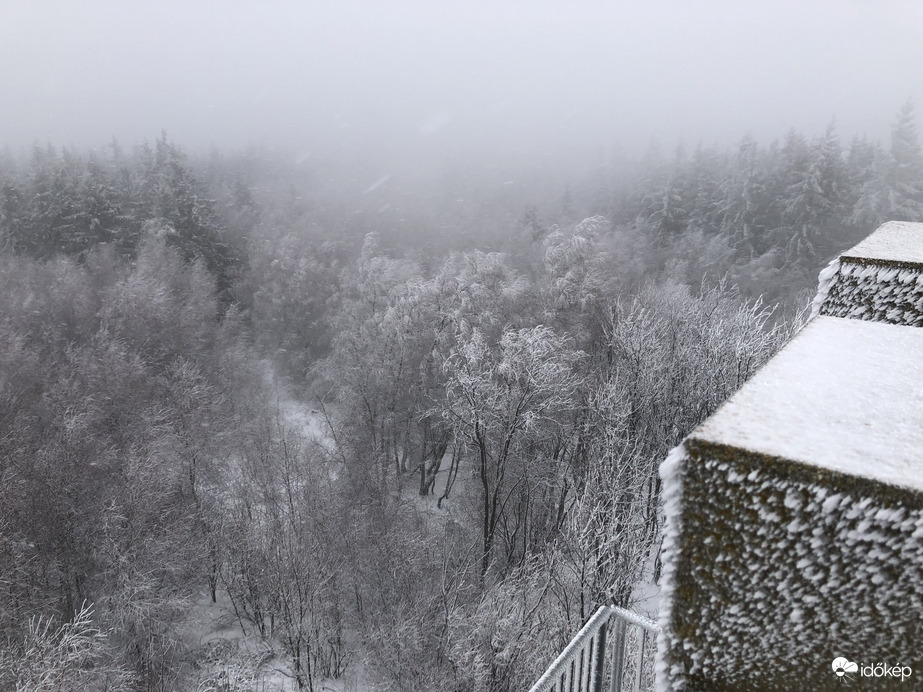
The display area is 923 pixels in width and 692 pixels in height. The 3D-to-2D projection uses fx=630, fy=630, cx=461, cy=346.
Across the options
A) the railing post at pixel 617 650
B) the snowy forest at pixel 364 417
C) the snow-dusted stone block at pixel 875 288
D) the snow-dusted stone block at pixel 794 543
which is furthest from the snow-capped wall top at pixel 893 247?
the snowy forest at pixel 364 417

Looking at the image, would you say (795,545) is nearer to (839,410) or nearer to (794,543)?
(794,543)

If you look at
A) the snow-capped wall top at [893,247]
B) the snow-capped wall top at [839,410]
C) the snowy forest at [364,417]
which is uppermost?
the snow-capped wall top at [893,247]

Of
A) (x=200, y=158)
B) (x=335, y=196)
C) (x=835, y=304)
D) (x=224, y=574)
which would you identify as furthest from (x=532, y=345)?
(x=200, y=158)

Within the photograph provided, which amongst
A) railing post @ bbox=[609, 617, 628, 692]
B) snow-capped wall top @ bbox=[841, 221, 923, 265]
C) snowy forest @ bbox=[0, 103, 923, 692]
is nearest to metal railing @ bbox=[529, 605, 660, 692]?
railing post @ bbox=[609, 617, 628, 692]

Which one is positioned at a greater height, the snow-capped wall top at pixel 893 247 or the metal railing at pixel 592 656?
the snow-capped wall top at pixel 893 247

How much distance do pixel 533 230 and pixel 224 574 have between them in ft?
87.6

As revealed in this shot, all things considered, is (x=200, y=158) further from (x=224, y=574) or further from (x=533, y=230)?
(x=224, y=574)

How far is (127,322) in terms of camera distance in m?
31.5

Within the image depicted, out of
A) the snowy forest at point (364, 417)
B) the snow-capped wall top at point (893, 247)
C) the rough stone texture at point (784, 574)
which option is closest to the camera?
the rough stone texture at point (784, 574)

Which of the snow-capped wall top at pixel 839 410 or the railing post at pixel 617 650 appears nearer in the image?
the snow-capped wall top at pixel 839 410

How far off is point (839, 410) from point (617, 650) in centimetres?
320

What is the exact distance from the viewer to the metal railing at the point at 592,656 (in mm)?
3654

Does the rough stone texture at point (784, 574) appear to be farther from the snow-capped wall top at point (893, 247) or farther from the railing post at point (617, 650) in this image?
the railing post at point (617, 650)

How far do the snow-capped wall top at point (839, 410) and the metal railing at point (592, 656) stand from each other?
2074 mm
